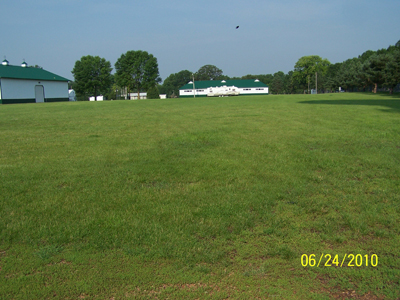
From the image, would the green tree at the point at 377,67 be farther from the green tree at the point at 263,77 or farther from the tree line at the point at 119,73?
the green tree at the point at 263,77

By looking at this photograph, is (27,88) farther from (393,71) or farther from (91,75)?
(393,71)

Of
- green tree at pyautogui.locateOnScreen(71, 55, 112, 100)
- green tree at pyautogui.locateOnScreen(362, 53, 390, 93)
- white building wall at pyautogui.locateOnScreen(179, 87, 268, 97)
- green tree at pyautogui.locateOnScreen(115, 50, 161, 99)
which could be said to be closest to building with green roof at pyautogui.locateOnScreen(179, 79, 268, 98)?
white building wall at pyautogui.locateOnScreen(179, 87, 268, 97)

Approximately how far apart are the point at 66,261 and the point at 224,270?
1695 millimetres

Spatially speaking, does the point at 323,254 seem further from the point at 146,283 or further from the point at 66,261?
the point at 66,261

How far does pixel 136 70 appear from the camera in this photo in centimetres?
8844

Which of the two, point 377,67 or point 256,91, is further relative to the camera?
point 256,91

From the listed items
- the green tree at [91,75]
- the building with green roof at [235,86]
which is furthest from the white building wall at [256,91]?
the green tree at [91,75]

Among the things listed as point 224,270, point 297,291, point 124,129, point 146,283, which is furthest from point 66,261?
point 124,129

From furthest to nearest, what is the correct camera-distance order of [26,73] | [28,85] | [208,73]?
[208,73] < [26,73] < [28,85]

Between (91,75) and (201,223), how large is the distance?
8700 centimetres

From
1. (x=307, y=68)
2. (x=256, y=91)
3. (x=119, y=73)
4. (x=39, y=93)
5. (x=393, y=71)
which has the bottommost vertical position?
(x=39, y=93)

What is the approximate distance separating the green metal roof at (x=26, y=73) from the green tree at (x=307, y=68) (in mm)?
87796

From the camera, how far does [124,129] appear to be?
12578mm

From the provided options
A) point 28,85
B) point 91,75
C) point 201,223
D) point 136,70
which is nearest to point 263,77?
point 136,70
